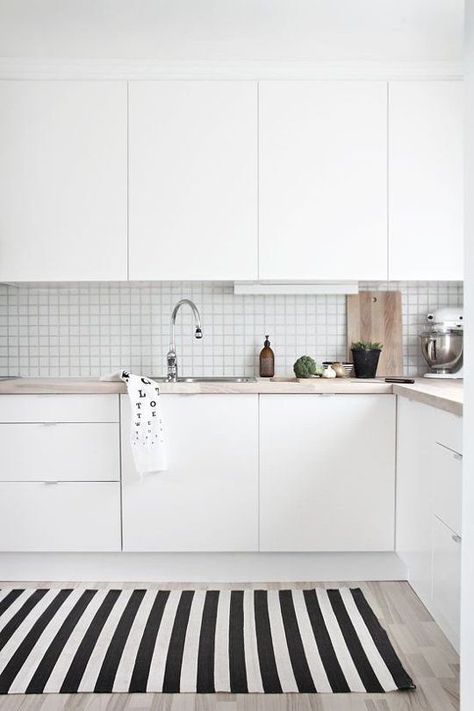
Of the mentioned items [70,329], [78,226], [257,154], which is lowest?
[70,329]

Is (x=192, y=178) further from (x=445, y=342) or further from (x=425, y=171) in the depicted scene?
(x=445, y=342)

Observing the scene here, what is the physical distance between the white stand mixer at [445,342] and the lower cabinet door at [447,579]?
1.22 m

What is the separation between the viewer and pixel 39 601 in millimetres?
2912

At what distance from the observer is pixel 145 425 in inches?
119

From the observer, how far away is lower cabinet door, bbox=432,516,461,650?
7.41ft

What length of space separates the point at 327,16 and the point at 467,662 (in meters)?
2.48

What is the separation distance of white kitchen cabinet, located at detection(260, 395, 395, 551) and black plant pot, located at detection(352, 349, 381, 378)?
45 centimetres

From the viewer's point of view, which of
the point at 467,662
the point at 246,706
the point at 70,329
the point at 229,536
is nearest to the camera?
the point at 467,662

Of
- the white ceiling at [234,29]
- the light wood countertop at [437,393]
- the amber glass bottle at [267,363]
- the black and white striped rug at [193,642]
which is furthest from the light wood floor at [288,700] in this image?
the white ceiling at [234,29]

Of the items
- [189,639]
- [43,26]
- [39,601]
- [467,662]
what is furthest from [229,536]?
[43,26]

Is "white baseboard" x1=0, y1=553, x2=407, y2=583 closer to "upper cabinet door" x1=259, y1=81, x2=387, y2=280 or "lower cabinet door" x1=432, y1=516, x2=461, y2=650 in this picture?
"lower cabinet door" x1=432, y1=516, x2=461, y2=650

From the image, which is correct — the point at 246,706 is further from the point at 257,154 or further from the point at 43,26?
the point at 43,26

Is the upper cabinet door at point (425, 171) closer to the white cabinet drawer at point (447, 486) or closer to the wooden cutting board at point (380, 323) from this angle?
the wooden cutting board at point (380, 323)

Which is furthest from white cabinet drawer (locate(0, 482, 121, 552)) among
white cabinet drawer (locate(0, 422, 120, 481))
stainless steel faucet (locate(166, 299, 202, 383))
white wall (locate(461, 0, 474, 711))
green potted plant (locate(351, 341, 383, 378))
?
white wall (locate(461, 0, 474, 711))
